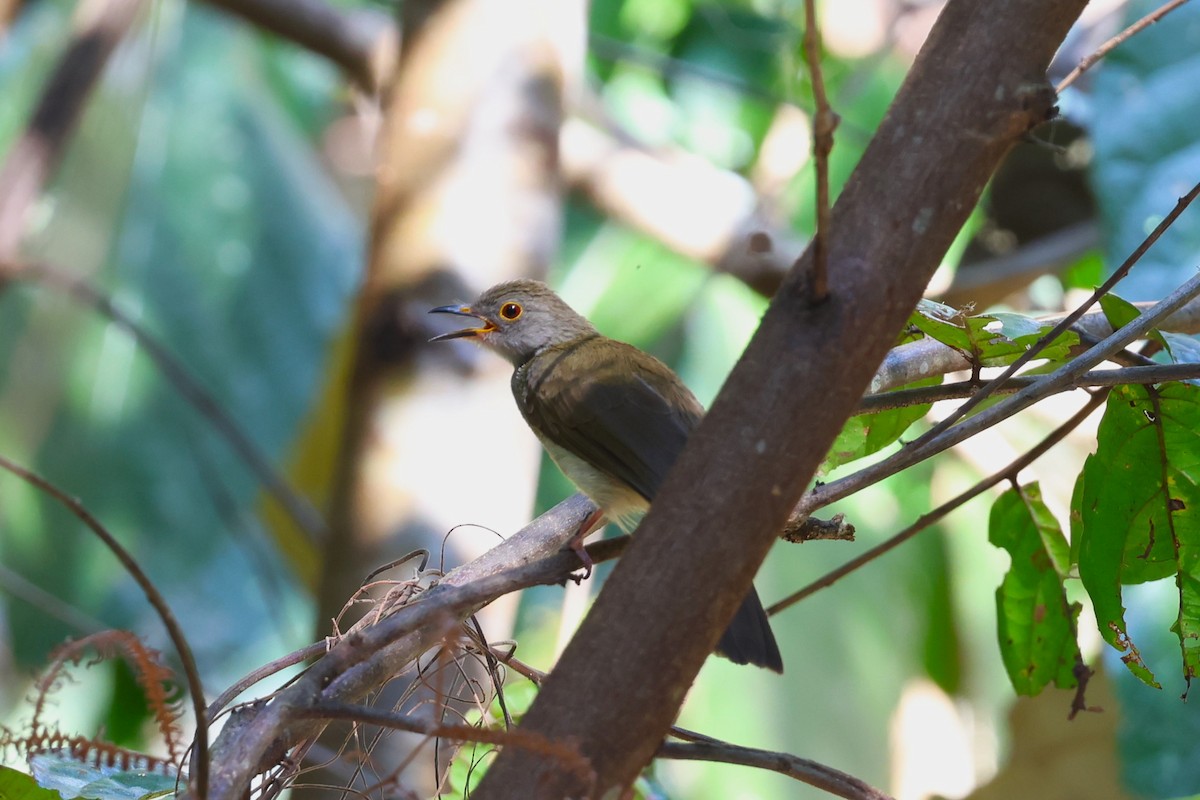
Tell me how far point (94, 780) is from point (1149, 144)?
334 cm

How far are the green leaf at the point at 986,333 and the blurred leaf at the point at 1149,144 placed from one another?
150 centimetres

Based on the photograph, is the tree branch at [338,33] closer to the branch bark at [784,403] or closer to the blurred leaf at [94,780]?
the blurred leaf at [94,780]

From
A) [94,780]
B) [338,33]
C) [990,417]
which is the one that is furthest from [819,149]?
[338,33]

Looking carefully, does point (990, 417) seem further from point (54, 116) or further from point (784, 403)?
point (54, 116)

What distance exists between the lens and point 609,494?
2.33 m

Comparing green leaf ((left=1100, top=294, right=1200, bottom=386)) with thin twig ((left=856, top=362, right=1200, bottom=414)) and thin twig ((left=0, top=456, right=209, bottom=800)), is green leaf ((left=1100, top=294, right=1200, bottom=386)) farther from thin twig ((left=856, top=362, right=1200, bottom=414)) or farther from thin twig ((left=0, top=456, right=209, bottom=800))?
thin twig ((left=0, top=456, right=209, bottom=800))

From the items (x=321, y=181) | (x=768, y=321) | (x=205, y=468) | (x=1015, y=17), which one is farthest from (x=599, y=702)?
(x=321, y=181)

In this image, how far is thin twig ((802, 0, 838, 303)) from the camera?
110 cm

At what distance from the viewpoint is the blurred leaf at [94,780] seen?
59.8 inches

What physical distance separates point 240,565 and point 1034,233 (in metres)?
4.53

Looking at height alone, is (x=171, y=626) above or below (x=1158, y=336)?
below

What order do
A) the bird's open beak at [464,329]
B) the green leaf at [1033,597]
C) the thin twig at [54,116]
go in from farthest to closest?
the thin twig at [54,116], the bird's open beak at [464,329], the green leaf at [1033,597]

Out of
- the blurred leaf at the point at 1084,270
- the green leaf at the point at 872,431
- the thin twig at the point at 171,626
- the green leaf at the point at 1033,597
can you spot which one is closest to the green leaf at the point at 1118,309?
the green leaf at the point at 872,431

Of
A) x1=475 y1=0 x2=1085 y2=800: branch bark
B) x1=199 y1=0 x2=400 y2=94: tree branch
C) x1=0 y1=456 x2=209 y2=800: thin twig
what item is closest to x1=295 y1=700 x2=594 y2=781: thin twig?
x1=475 y1=0 x2=1085 y2=800: branch bark
